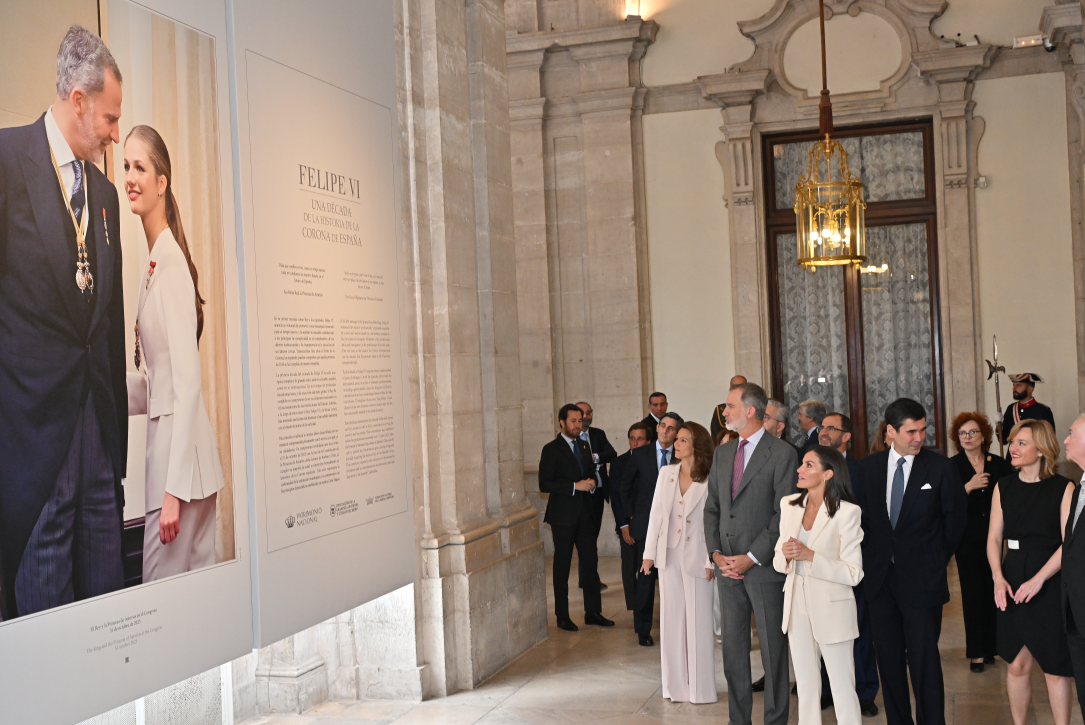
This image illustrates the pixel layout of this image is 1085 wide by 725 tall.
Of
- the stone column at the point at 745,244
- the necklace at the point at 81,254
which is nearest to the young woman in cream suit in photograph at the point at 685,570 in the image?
the necklace at the point at 81,254

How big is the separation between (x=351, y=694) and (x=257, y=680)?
62cm

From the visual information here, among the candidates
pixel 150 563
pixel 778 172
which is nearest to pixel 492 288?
pixel 150 563

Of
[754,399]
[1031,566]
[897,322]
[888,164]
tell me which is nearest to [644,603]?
[754,399]

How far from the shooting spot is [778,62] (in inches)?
467

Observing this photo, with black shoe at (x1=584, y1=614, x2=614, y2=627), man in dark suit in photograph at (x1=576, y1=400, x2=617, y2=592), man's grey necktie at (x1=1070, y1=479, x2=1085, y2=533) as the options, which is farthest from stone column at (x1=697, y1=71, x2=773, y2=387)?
man's grey necktie at (x1=1070, y1=479, x2=1085, y2=533)

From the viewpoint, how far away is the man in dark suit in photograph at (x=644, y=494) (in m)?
7.71

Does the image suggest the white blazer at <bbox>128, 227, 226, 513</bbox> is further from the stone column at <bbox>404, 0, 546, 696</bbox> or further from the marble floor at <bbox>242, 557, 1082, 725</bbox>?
the marble floor at <bbox>242, 557, 1082, 725</bbox>

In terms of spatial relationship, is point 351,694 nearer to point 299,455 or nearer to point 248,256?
point 299,455

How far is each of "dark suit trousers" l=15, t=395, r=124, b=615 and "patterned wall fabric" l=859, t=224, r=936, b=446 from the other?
31.6ft

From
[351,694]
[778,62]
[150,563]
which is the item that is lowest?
[351,694]

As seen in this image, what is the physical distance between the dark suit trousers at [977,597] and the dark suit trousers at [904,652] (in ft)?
5.18

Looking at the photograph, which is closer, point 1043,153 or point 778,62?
point 1043,153

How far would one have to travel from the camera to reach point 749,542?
5.68 m

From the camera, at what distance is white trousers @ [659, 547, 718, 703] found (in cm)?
644
